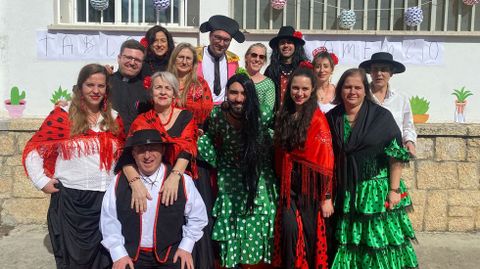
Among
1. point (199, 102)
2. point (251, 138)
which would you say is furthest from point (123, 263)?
point (199, 102)

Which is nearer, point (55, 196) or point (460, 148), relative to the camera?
point (55, 196)

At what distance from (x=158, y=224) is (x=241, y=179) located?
0.69 m

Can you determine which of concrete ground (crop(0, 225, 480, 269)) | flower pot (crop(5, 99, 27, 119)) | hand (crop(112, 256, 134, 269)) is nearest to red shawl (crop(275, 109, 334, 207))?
hand (crop(112, 256, 134, 269))

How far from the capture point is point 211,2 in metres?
6.11

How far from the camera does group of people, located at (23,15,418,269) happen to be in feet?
9.33

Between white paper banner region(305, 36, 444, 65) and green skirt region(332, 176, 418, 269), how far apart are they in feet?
10.7

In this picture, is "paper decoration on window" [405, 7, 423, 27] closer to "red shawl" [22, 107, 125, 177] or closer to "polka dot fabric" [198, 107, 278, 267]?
"polka dot fabric" [198, 107, 278, 267]

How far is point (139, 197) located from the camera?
2.77 meters

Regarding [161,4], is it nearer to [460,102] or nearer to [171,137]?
[171,137]

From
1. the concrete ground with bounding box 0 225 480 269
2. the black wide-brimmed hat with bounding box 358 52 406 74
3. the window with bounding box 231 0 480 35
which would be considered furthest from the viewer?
the window with bounding box 231 0 480 35

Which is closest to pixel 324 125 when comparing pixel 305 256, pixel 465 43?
pixel 305 256

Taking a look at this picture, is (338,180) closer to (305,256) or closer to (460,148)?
(305,256)

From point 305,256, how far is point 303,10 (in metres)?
4.07

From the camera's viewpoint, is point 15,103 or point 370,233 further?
point 15,103
